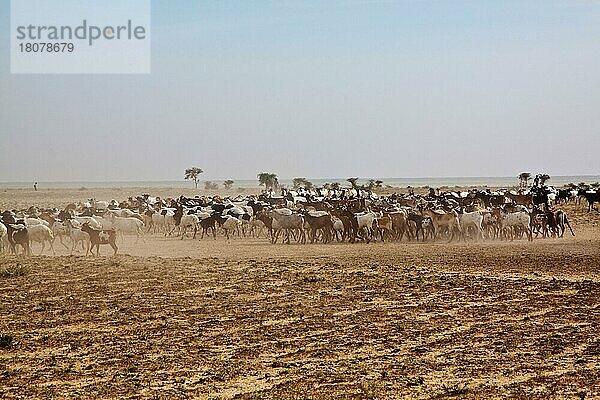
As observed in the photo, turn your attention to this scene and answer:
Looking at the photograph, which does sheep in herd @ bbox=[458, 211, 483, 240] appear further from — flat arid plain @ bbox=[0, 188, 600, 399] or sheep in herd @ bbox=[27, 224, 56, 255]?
sheep in herd @ bbox=[27, 224, 56, 255]

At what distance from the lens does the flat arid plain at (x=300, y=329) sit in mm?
8984

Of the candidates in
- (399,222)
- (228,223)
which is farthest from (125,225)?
(399,222)

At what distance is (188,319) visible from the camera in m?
13.2

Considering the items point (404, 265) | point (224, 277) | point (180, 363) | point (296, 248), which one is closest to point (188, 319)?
point (180, 363)

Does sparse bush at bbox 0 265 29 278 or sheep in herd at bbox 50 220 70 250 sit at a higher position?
sheep in herd at bbox 50 220 70 250

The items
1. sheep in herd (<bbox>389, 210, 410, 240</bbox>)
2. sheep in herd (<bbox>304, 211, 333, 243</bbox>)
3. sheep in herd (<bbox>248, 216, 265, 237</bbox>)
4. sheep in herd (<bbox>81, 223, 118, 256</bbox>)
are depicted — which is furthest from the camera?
sheep in herd (<bbox>248, 216, 265, 237</bbox>)

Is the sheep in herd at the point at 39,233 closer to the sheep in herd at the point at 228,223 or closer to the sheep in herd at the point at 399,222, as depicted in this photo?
the sheep in herd at the point at 228,223

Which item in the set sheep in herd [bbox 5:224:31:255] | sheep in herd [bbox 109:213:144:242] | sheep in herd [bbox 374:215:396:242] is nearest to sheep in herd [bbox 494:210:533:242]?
sheep in herd [bbox 374:215:396:242]

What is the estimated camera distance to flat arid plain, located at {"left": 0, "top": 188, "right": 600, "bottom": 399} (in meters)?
8.98

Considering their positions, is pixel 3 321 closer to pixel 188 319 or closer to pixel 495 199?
pixel 188 319

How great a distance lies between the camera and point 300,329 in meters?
12.2

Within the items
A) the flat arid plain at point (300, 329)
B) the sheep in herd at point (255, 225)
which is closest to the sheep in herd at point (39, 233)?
the flat arid plain at point (300, 329)

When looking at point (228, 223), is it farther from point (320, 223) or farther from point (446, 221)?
point (446, 221)

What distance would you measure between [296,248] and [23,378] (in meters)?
19.5
